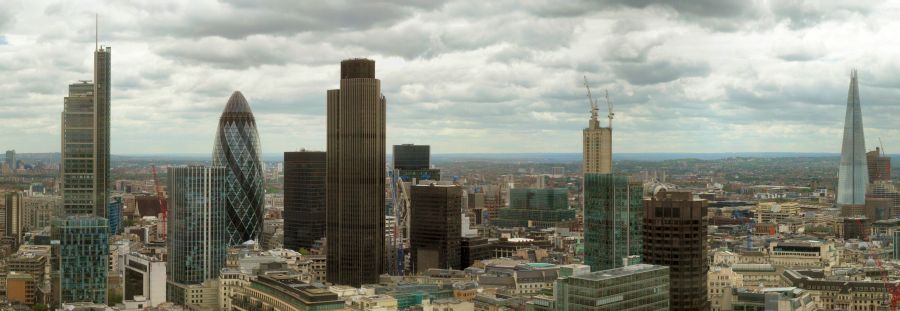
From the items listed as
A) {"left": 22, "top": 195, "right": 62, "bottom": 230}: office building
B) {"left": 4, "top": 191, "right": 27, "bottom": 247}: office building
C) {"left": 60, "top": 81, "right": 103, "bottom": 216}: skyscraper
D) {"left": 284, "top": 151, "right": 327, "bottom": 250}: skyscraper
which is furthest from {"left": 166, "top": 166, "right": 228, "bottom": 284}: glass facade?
{"left": 284, "top": 151, "right": 327, "bottom": 250}: skyscraper

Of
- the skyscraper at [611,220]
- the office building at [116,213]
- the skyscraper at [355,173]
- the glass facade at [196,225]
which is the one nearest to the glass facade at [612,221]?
the skyscraper at [611,220]

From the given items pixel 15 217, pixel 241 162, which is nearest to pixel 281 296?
pixel 15 217

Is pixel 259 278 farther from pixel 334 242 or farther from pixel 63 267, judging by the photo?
pixel 334 242

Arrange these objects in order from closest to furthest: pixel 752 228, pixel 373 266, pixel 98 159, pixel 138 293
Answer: pixel 138 293 → pixel 373 266 → pixel 98 159 → pixel 752 228

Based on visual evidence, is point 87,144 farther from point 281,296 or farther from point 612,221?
point 612,221

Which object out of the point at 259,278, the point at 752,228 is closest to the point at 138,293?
the point at 259,278

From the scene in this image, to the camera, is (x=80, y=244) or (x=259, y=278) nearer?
(x=259, y=278)
